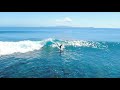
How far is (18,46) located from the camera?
2.44m

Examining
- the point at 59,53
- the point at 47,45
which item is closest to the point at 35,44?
the point at 47,45

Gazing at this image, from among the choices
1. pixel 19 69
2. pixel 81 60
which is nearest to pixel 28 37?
pixel 19 69

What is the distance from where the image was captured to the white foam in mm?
2354

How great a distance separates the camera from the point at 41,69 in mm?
2377

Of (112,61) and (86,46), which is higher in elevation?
(86,46)

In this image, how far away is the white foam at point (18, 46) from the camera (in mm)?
2354

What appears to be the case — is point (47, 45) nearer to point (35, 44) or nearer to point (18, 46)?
point (35, 44)

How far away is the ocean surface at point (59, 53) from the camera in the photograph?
237cm

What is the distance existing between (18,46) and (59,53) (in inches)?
22.4

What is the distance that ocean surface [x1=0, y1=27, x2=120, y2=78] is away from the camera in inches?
93.3

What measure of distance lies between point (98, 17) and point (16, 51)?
1213 millimetres
